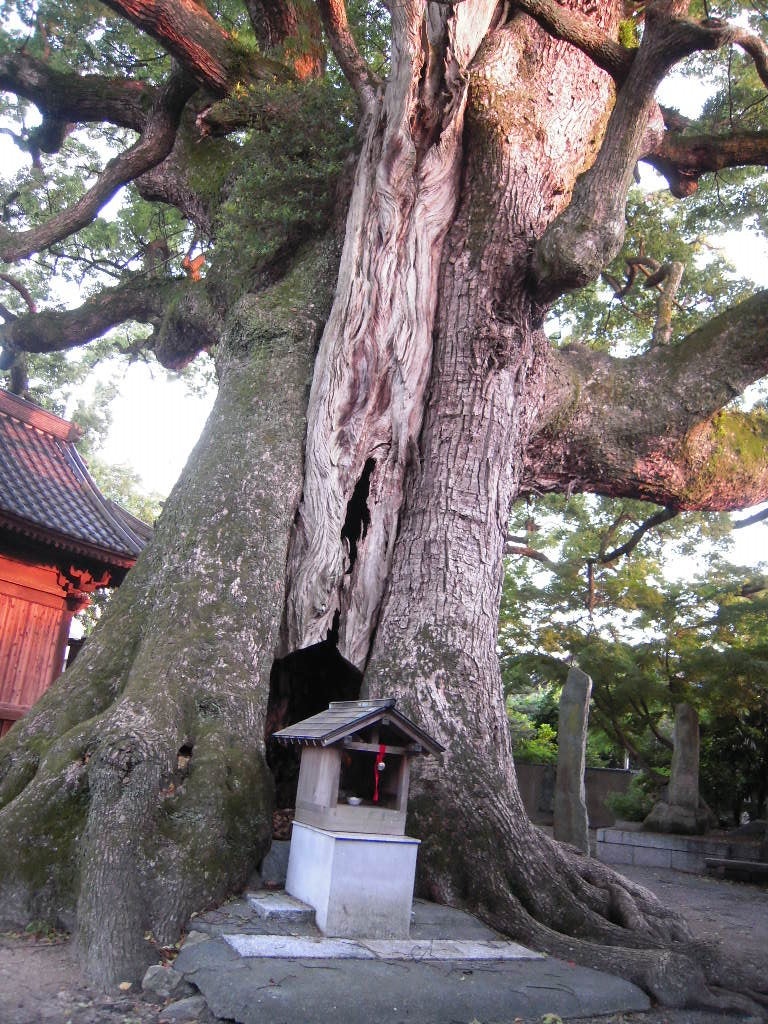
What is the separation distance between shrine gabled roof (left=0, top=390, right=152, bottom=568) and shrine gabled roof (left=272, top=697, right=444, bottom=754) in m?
5.31

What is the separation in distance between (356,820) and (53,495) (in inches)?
275

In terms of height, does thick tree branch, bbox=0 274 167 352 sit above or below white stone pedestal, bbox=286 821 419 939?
above

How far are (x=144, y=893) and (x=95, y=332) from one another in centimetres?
669

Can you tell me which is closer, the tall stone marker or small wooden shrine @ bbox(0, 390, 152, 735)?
small wooden shrine @ bbox(0, 390, 152, 735)

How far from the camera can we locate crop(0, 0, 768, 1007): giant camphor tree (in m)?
4.12

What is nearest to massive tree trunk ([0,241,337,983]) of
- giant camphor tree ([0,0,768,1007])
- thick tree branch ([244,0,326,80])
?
giant camphor tree ([0,0,768,1007])

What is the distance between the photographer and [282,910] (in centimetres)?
380

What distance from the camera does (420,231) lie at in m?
6.36

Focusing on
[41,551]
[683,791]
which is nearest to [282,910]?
[41,551]

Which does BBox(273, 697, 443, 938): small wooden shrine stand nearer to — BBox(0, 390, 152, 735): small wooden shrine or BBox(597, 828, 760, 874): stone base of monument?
BBox(0, 390, 152, 735): small wooden shrine

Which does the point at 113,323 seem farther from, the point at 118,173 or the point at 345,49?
the point at 345,49

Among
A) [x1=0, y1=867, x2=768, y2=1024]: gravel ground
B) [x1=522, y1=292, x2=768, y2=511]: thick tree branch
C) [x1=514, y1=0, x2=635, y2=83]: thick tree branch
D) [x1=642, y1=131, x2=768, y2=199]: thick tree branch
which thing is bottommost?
[x1=0, y1=867, x2=768, y2=1024]: gravel ground

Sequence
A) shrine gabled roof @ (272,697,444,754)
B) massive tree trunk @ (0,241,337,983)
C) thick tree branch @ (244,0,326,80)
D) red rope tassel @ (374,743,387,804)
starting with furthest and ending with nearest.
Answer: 1. thick tree branch @ (244,0,326,80)
2. red rope tassel @ (374,743,387,804)
3. shrine gabled roof @ (272,697,444,754)
4. massive tree trunk @ (0,241,337,983)

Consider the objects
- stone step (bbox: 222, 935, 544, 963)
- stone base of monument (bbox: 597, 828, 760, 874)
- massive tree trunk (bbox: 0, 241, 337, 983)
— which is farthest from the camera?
stone base of monument (bbox: 597, 828, 760, 874)
